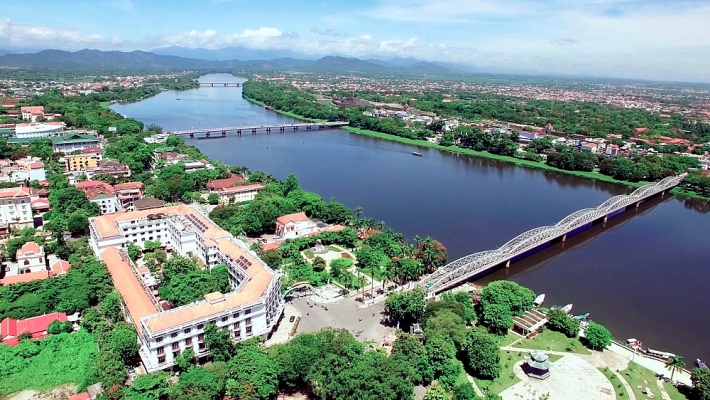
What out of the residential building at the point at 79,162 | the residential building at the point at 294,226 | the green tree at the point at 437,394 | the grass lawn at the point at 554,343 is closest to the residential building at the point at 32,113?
the residential building at the point at 79,162

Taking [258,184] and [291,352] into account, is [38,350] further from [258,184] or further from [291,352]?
A: [258,184]

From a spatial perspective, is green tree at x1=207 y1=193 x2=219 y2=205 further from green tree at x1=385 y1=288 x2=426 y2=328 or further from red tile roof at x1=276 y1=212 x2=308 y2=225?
green tree at x1=385 y1=288 x2=426 y2=328

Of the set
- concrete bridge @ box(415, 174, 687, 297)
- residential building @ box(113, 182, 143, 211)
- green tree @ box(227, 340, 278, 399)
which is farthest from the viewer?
residential building @ box(113, 182, 143, 211)

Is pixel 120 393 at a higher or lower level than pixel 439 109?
lower

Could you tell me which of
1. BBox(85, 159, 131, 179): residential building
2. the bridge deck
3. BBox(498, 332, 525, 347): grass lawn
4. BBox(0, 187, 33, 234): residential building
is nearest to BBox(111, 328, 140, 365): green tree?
BBox(498, 332, 525, 347): grass lawn

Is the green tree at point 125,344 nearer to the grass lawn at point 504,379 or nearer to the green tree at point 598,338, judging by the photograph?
the grass lawn at point 504,379

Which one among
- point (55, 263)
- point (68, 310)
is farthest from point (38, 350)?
point (55, 263)
